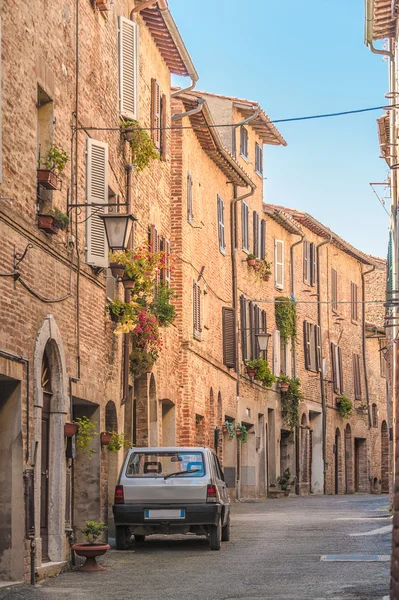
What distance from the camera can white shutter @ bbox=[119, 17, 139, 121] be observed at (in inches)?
781

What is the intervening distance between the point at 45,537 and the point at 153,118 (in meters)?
10.7

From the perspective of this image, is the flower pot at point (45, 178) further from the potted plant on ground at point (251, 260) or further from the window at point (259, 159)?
the window at point (259, 159)

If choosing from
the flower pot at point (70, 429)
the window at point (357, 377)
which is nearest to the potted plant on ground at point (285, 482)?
the window at point (357, 377)

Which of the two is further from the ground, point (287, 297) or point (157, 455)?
point (287, 297)

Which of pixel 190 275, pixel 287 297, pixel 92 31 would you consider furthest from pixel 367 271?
pixel 92 31

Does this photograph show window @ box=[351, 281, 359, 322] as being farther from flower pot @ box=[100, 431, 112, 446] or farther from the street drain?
the street drain

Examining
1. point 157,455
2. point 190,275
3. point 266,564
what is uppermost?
point 190,275

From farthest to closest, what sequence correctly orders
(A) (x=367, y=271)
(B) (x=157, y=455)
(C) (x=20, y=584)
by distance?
(A) (x=367, y=271)
(B) (x=157, y=455)
(C) (x=20, y=584)

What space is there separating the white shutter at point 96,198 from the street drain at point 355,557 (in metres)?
5.15

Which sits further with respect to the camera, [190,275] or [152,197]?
[190,275]

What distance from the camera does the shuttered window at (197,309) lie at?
27.5 metres

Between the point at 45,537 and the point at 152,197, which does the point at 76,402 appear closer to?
the point at 45,537

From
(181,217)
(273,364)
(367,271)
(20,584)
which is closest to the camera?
(20,584)

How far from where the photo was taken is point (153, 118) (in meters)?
23.2
